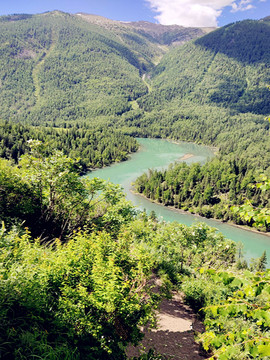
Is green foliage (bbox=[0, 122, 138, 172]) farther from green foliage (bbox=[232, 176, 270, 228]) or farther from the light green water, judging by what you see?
green foliage (bbox=[232, 176, 270, 228])

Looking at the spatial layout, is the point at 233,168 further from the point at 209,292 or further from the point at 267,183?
the point at 267,183

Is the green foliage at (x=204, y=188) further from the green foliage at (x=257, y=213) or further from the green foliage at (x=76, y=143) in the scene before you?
the green foliage at (x=257, y=213)

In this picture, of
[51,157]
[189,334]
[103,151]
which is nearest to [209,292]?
[189,334]

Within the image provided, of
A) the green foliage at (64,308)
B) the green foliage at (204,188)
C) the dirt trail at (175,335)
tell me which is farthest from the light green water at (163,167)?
the green foliage at (64,308)

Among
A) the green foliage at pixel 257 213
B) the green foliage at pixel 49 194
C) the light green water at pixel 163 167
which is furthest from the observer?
the light green water at pixel 163 167

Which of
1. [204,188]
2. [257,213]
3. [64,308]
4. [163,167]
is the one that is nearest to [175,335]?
[64,308]

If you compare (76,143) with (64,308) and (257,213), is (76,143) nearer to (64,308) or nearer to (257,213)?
(64,308)
